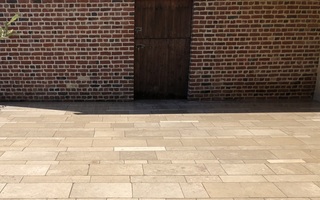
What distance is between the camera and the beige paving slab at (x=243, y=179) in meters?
3.32

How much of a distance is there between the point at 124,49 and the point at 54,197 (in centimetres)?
400

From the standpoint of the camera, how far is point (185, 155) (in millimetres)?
3955

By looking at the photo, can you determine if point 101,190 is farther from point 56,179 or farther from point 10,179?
point 10,179

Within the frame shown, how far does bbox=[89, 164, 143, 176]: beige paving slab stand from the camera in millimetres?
3443

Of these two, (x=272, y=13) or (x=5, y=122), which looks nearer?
(x=5, y=122)

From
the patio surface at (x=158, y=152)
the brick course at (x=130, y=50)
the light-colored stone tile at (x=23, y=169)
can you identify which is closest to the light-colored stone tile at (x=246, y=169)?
the patio surface at (x=158, y=152)

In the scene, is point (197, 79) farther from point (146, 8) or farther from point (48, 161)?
point (48, 161)

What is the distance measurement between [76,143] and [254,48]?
169 inches

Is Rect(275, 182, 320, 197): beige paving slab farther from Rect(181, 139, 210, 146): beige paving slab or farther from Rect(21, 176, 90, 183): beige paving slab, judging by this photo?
Rect(21, 176, 90, 183): beige paving slab

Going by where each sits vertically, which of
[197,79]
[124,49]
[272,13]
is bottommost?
[197,79]

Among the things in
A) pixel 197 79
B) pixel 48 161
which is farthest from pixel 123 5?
pixel 48 161

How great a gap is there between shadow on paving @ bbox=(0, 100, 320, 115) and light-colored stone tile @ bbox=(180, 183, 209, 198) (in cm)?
278

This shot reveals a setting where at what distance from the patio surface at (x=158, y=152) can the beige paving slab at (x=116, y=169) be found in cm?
1

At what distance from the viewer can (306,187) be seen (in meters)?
3.20
